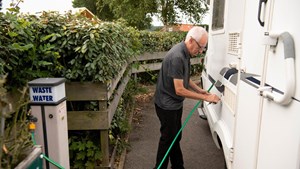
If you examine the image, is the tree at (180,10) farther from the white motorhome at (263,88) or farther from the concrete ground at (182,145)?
the white motorhome at (263,88)

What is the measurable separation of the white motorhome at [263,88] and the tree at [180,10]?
39.8 ft

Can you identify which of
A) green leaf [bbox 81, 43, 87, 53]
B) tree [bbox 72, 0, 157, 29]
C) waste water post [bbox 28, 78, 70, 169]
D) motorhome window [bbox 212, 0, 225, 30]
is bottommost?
waste water post [bbox 28, 78, 70, 169]

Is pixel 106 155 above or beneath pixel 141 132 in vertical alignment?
above

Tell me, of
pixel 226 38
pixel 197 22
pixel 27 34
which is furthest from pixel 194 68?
pixel 27 34

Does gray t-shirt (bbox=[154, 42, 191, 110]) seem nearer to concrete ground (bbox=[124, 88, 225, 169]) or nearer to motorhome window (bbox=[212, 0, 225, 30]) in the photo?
motorhome window (bbox=[212, 0, 225, 30])

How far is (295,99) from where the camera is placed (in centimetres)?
132

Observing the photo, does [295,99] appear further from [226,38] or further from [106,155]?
[106,155]

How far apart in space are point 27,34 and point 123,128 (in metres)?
2.36

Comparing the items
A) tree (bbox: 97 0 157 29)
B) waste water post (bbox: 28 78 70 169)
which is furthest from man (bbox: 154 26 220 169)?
tree (bbox: 97 0 157 29)

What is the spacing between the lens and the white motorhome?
134 centimetres

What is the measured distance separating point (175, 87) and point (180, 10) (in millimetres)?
12922

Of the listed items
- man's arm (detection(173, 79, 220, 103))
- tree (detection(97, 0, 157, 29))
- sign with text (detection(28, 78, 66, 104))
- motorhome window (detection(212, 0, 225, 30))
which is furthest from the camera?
tree (detection(97, 0, 157, 29))

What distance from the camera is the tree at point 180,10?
14664mm

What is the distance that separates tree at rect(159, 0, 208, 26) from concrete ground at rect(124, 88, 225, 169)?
949 cm
